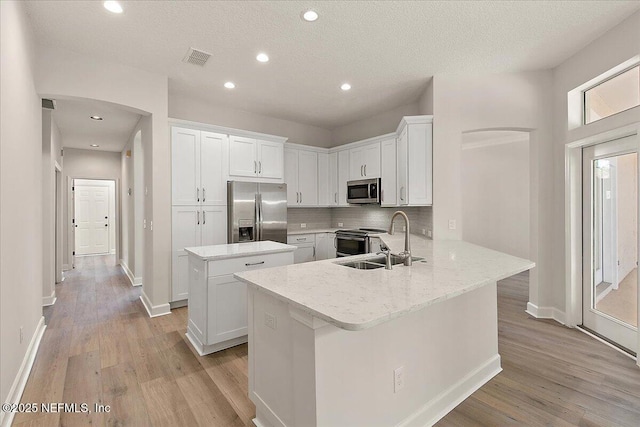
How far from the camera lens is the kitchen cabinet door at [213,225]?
166 inches

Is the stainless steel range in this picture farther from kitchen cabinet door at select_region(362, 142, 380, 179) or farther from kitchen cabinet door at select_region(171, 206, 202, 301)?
kitchen cabinet door at select_region(171, 206, 202, 301)

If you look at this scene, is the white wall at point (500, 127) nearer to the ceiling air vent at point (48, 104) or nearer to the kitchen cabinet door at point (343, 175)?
the kitchen cabinet door at point (343, 175)

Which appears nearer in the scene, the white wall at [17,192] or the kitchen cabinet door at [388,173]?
the white wall at [17,192]

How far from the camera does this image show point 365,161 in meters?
5.09

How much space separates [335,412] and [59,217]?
20.5 ft

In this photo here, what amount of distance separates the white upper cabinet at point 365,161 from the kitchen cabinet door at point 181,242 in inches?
106

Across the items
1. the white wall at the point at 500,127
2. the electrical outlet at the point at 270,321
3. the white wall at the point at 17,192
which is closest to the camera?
the electrical outlet at the point at 270,321

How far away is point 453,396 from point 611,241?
8.12 ft

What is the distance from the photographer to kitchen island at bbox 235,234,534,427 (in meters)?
1.35

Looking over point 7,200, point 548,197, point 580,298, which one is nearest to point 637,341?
point 580,298

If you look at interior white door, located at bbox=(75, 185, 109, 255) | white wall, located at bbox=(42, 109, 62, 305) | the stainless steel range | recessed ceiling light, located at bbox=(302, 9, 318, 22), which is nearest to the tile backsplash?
the stainless steel range

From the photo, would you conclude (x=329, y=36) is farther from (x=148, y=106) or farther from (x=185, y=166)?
(x=185, y=166)

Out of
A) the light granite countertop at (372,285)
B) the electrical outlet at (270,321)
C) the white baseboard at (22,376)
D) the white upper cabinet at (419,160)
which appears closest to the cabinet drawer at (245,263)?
the light granite countertop at (372,285)

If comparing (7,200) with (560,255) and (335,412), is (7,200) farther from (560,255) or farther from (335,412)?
(560,255)
